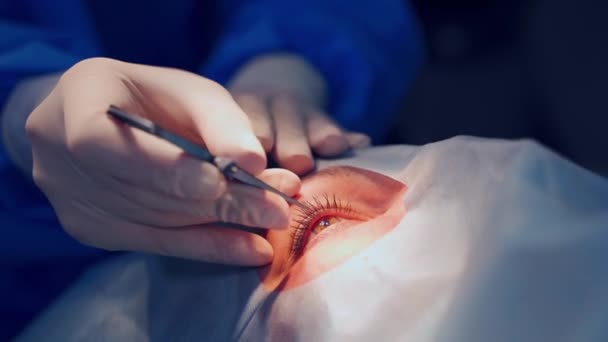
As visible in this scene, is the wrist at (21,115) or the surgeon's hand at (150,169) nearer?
the surgeon's hand at (150,169)

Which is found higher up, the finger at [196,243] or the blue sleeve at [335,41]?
the blue sleeve at [335,41]

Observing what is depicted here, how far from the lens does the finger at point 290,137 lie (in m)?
1.01

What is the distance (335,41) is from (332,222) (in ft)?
2.44

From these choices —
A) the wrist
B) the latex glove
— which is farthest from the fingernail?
the wrist

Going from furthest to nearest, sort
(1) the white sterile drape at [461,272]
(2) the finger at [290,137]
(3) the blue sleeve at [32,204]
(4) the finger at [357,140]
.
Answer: (3) the blue sleeve at [32,204] < (4) the finger at [357,140] < (2) the finger at [290,137] < (1) the white sterile drape at [461,272]

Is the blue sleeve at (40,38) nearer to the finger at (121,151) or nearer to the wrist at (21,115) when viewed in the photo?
the wrist at (21,115)

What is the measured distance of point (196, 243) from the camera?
3.01ft

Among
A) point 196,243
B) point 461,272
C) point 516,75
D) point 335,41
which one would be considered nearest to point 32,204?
point 196,243

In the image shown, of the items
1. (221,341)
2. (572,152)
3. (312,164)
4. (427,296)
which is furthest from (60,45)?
(572,152)

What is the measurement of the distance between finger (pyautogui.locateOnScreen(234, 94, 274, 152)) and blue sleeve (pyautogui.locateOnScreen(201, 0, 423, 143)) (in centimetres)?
33

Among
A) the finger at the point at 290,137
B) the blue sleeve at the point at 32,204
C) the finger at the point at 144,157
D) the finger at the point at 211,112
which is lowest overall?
the blue sleeve at the point at 32,204

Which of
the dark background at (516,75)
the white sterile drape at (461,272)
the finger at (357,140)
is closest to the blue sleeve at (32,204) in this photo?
the white sterile drape at (461,272)

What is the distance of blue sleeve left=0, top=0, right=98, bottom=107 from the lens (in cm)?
126

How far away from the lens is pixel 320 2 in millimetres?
1529
